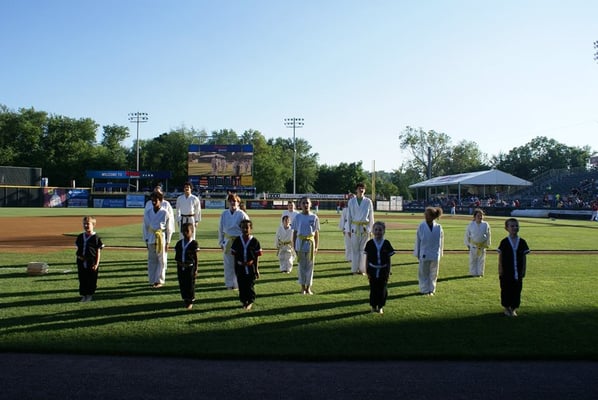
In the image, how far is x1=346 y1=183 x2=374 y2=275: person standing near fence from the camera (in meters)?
10.9

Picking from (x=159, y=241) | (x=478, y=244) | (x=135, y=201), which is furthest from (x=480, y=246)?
(x=135, y=201)

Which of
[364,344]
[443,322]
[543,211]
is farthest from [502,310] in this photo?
[543,211]

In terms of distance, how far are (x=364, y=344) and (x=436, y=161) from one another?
102 meters

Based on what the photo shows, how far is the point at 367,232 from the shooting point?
36.0 feet

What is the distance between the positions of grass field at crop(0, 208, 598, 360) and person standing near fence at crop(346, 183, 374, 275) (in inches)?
17.8

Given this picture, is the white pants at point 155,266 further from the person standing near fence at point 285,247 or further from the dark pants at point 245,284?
the person standing near fence at point 285,247

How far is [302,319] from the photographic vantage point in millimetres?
6883

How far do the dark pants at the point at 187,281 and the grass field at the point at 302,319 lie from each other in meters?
0.20

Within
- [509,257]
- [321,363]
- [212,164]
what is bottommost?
[321,363]

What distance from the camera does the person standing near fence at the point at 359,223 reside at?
35.9 feet

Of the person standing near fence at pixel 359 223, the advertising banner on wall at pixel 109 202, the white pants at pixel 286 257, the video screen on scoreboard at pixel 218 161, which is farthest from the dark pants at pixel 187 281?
the advertising banner on wall at pixel 109 202

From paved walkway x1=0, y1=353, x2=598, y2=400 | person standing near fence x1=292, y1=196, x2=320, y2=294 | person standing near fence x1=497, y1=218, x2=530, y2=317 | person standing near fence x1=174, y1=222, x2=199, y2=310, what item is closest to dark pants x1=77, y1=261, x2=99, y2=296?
person standing near fence x1=174, y1=222, x2=199, y2=310

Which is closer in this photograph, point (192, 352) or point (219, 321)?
point (192, 352)

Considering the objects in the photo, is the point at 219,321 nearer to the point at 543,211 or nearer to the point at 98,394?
the point at 98,394
